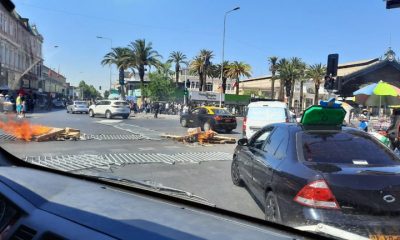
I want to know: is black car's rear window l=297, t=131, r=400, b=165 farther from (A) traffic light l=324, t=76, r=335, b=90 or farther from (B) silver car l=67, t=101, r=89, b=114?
(B) silver car l=67, t=101, r=89, b=114

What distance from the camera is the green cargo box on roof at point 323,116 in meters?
3.58

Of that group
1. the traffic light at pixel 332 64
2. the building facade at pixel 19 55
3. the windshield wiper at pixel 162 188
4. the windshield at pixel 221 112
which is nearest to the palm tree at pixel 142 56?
the building facade at pixel 19 55

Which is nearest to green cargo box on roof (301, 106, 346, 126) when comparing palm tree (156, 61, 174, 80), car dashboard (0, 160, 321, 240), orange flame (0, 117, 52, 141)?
palm tree (156, 61, 174, 80)

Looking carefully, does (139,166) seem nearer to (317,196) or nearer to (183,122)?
(317,196)

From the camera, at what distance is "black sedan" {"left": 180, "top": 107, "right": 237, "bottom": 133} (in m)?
20.3

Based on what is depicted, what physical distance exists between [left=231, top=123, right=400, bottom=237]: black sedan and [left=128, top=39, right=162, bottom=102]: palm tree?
148 cm

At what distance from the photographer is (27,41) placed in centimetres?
306

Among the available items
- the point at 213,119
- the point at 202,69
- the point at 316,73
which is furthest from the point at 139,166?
the point at 213,119

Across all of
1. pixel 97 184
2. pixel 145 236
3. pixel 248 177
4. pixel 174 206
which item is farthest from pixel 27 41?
pixel 248 177

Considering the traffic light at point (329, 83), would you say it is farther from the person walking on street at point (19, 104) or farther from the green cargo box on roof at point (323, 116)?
the person walking on street at point (19, 104)

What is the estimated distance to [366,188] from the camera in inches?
95.5

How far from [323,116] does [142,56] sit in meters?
1.69

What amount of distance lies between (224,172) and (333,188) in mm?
4093

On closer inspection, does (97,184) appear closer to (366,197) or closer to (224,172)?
(366,197)
